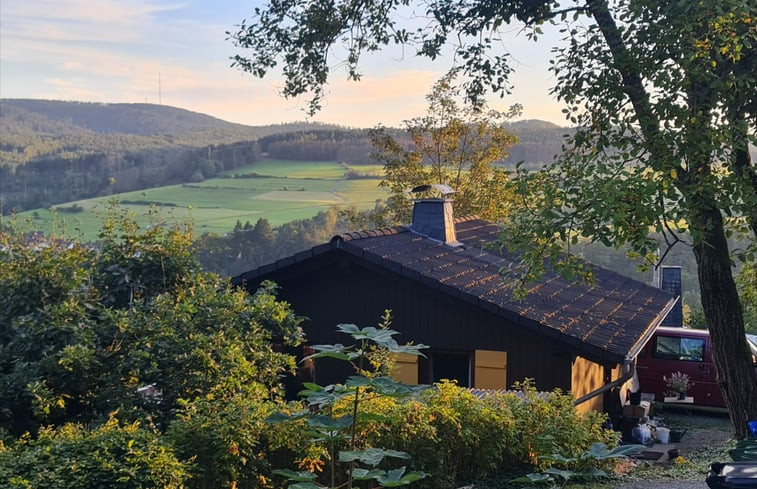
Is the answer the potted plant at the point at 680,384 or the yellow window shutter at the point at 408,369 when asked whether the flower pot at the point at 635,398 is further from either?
the yellow window shutter at the point at 408,369

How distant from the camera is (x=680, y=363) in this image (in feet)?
59.5

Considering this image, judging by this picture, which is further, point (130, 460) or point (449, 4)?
point (449, 4)

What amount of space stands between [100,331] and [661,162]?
6.39 m

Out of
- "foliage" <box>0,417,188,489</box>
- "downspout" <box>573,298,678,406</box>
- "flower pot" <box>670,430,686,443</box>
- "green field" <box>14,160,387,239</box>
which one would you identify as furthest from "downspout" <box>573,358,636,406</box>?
"green field" <box>14,160,387,239</box>

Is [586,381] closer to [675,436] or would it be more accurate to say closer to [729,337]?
[675,436]

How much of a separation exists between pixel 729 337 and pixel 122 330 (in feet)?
23.7

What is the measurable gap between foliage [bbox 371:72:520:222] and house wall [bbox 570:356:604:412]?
54.9 ft

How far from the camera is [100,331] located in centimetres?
889

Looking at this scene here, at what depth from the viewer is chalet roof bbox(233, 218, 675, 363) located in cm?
1309

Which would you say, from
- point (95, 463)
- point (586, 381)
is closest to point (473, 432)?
point (95, 463)

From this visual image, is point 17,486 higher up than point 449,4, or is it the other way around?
point 449,4

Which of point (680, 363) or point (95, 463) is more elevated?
point (95, 463)

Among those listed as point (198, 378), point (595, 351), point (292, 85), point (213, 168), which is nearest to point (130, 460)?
point (198, 378)

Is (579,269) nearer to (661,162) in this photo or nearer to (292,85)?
(661,162)
